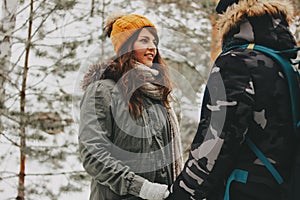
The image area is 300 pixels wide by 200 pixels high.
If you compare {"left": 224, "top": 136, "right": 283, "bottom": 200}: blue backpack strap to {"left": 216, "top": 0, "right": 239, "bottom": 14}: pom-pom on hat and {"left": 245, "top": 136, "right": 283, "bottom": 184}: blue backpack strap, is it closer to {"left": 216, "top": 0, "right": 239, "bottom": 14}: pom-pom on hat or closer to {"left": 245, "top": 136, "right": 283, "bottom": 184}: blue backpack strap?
{"left": 245, "top": 136, "right": 283, "bottom": 184}: blue backpack strap

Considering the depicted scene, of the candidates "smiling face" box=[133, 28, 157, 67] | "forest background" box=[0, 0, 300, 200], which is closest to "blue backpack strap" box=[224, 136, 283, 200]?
"smiling face" box=[133, 28, 157, 67]

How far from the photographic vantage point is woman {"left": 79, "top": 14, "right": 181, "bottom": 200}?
5.45ft

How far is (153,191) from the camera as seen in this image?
160cm

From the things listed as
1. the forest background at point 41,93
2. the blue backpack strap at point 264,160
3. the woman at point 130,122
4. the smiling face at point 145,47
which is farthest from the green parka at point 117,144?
the forest background at point 41,93

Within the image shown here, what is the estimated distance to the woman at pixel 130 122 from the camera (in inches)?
65.4

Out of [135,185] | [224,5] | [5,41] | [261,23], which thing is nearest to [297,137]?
[261,23]

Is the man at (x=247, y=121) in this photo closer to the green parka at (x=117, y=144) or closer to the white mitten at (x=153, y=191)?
the white mitten at (x=153, y=191)

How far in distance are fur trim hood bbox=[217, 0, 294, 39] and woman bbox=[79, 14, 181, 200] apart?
46cm

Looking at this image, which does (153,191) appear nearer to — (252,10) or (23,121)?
(252,10)

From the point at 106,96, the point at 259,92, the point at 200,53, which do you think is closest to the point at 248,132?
the point at 259,92

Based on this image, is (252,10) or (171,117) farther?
(171,117)

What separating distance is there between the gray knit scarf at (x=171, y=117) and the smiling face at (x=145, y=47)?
1.5 inches

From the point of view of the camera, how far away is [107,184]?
1.68 m

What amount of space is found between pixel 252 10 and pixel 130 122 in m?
0.60
